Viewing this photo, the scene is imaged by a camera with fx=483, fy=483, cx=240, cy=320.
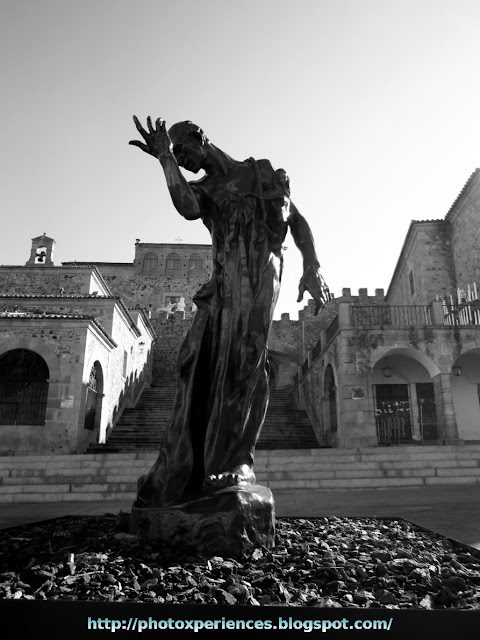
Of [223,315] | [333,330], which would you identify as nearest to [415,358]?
[333,330]

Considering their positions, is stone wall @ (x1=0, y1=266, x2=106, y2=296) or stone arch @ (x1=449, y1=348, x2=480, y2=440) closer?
stone arch @ (x1=449, y1=348, x2=480, y2=440)

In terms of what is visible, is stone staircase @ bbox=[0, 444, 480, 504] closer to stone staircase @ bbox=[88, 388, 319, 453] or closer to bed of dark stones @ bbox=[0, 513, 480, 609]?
stone staircase @ bbox=[88, 388, 319, 453]

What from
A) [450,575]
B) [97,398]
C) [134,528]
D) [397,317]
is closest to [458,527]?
[450,575]

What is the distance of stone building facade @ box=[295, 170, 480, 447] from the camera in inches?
579

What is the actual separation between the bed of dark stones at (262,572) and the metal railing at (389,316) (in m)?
13.6

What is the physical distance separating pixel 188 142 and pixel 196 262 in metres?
34.9

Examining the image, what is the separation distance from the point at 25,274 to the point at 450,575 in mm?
25102

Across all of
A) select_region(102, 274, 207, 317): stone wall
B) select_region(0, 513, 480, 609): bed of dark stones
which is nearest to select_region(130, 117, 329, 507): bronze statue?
select_region(0, 513, 480, 609): bed of dark stones

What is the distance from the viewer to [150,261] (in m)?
37.3

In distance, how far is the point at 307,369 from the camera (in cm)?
2038

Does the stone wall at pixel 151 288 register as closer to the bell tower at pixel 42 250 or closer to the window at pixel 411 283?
the bell tower at pixel 42 250

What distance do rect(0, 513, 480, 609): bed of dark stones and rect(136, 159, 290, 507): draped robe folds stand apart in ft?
1.45

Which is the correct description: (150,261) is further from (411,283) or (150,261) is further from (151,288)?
(411,283)

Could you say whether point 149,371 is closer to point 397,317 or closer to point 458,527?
point 397,317
